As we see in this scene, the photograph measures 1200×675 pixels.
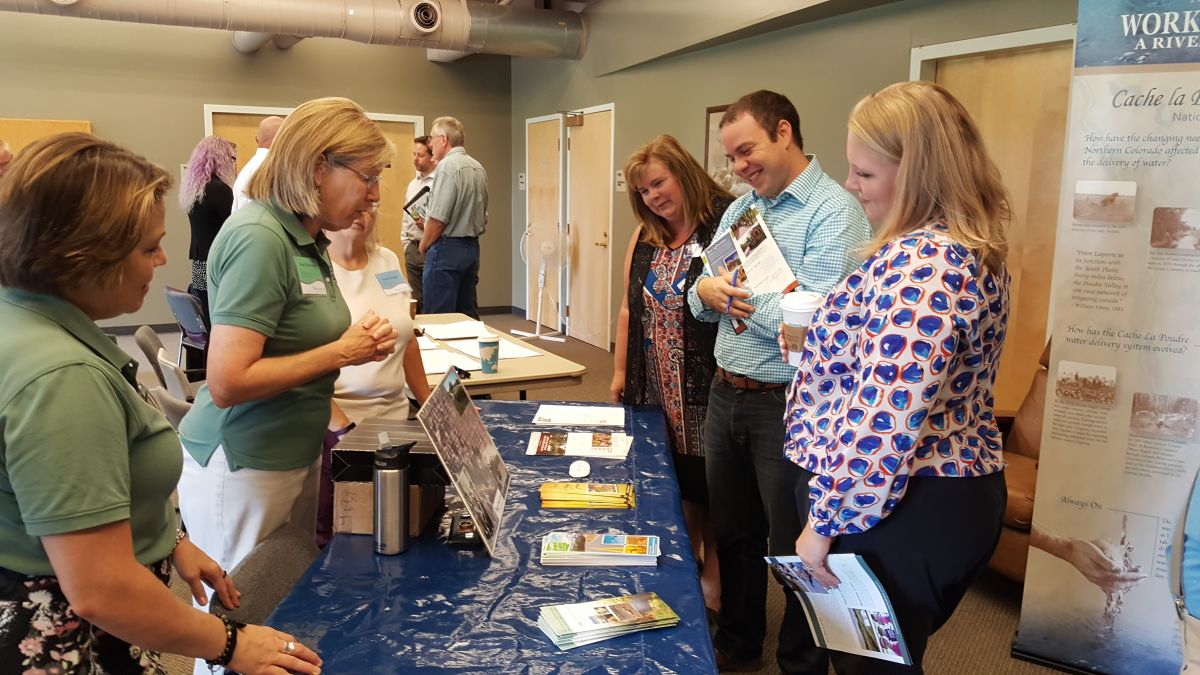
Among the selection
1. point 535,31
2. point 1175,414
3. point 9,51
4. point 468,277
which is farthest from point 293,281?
point 9,51

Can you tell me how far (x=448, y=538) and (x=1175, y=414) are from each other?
1.93m

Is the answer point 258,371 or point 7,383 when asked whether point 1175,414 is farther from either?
point 7,383

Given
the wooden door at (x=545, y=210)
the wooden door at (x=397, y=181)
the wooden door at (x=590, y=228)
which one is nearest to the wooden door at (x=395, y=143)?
the wooden door at (x=397, y=181)

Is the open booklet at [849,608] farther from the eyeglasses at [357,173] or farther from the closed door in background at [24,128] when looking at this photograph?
the closed door in background at [24,128]

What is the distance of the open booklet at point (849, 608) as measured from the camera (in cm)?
141

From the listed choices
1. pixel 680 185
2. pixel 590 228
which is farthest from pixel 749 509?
pixel 590 228

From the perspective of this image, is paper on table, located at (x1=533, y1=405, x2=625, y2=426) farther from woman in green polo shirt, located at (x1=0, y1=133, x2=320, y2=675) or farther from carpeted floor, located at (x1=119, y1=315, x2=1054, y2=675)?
woman in green polo shirt, located at (x1=0, y1=133, x2=320, y2=675)

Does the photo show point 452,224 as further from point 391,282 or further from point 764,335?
point 764,335

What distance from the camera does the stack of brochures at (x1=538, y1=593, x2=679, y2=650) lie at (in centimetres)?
123

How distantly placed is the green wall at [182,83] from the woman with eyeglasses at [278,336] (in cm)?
558

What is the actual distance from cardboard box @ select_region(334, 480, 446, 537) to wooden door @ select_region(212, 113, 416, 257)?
603 centimetres

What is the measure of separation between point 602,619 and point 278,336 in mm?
830

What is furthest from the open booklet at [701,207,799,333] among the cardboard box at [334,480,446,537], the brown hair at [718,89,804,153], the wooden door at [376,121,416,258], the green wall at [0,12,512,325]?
the wooden door at [376,121,416,258]

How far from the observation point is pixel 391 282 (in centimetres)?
221
